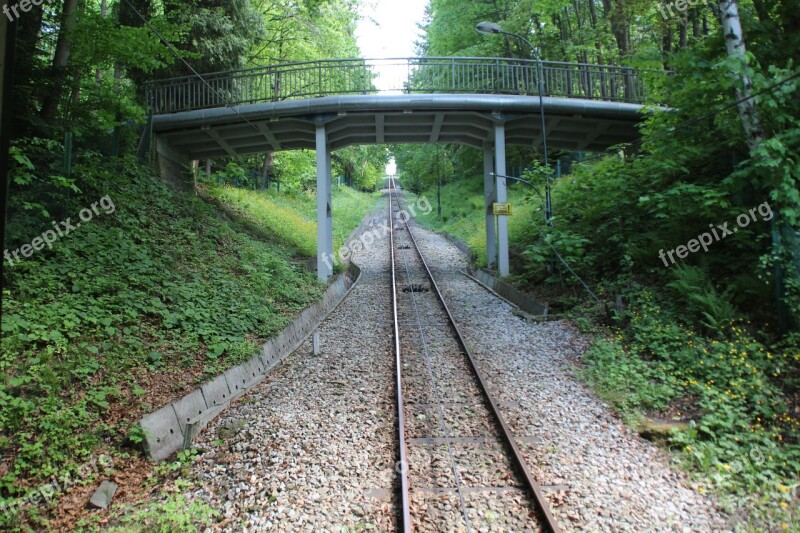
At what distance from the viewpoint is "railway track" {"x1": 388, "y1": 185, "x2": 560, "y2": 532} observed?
13.8 feet

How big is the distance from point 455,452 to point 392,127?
42.6 ft

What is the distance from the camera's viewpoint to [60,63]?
32.0ft

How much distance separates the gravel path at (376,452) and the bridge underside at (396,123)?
8039mm

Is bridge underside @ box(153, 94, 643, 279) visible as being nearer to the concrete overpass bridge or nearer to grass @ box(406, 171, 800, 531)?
the concrete overpass bridge

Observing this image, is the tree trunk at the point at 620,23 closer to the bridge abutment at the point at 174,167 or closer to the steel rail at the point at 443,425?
the steel rail at the point at 443,425

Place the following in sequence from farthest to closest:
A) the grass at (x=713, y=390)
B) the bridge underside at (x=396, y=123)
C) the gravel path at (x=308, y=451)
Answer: the bridge underside at (x=396, y=123), the grass at (x=713, y=390), the gravel path at (x=308, y=451)

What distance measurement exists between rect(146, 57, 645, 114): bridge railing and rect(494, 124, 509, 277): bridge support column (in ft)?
4.37

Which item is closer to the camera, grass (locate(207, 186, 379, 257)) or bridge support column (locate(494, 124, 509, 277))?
bridge support column (locate(494, 124, 509, 277))

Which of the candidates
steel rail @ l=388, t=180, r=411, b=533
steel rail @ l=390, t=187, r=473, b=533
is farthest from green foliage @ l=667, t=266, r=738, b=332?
steel rail @ l=388, t=180, r=411, b=533

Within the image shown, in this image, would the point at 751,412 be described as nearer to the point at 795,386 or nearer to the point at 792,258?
the point at 795,386

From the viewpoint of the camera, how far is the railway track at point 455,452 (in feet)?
13.8

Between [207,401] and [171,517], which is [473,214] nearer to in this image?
[207,401]

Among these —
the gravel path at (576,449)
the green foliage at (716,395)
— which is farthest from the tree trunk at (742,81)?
the gravel path at (576,449)

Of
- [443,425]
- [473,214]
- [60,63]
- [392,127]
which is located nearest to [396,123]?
[392,127]
